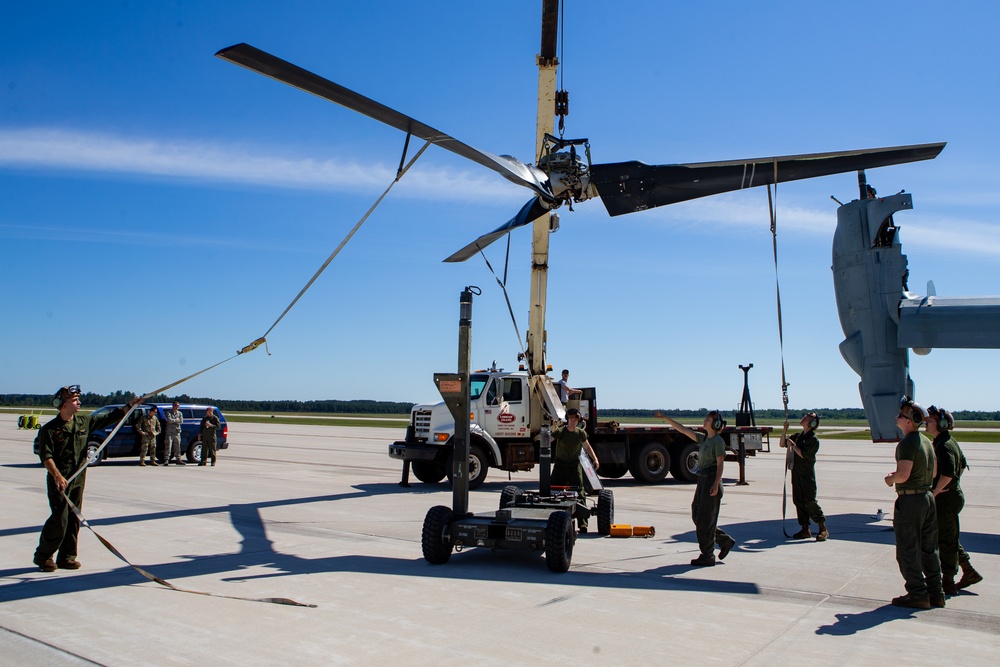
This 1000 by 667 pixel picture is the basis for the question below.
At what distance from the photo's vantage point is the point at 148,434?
67.8 ft

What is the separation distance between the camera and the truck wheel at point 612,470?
17991 mm

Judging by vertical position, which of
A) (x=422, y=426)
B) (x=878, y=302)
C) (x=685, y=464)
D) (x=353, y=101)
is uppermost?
(x=353, y=101)

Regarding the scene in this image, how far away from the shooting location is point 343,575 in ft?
25.2

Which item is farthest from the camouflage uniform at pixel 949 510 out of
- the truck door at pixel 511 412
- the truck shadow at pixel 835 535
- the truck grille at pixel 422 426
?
the truck grille at pixel 422 426

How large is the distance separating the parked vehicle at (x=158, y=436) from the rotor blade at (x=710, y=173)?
14920mm

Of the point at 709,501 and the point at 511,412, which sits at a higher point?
the point at 511,412

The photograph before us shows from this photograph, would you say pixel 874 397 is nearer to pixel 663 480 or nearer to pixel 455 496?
pixel 455 496

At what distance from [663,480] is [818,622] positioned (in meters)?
12.8

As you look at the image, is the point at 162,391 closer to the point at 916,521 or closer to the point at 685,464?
the point at 916,521

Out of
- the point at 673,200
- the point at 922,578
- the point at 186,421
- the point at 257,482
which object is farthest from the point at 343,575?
the point at 186,421

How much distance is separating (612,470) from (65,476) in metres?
13.0

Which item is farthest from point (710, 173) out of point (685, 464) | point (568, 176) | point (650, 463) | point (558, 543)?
point (685, 464)

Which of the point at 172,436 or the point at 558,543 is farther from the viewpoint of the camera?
the point at 172,436

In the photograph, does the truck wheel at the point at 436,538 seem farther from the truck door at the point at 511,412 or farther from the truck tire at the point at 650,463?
the truck tire at the point at 650,463
